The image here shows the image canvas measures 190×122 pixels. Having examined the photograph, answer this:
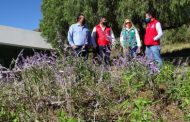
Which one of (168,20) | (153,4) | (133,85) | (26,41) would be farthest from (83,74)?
(26,41)

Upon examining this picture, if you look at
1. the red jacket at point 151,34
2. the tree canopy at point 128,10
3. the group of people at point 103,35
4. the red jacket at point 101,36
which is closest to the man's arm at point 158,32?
the group of people at point 103,35

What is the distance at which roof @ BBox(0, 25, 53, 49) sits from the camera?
33591 mm

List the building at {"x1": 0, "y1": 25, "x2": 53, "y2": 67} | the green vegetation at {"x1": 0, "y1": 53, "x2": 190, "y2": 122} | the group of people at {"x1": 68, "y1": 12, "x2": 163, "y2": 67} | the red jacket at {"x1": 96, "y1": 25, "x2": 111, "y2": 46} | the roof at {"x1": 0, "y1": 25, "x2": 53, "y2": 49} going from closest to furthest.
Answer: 1. the green vegetation at {"x1": 0, "y1": 53, "x2": 190, "y2": 122}
2. the group of people at {"x1": 68, "y1": 12, "x2": 163, "y2": 67}
3. the red jacket at {"x1": 96, "y1": 25, "x2": 111, "y2": 46}
4. the building at {"x1": 0, "y1": 25, "x2": 53, "y2": 67}
5. the roof at {"x1": 0, "y1": 25, "x2": 53, "y2": 49}

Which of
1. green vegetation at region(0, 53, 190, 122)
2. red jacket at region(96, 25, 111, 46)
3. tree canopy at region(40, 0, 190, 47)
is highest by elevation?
tree canopy at region(40, 0, 190, 47)

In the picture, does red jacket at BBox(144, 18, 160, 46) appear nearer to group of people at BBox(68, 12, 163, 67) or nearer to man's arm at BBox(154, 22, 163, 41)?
group of people at BBox(68, 12, 163, 67)

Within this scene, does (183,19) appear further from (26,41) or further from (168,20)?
(26,41)

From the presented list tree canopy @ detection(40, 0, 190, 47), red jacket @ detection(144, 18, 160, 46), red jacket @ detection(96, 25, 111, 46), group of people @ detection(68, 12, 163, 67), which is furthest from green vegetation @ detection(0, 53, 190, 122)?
tree canopy @ detection(40, 0, 190, 47)

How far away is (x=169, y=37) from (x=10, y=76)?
34.7 m

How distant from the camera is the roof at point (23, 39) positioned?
1322 inches

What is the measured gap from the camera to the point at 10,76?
17.1ft

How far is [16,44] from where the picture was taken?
33469 millimetres

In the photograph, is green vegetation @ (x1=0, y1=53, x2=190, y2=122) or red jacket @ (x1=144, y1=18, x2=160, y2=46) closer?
green vegetation @ (x1=0, y1=53, x2=190, y2=122)

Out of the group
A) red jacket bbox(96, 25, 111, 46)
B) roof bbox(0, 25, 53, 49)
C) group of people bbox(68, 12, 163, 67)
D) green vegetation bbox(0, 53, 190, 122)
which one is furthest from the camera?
roof bbox(0, 25, 53, 49)

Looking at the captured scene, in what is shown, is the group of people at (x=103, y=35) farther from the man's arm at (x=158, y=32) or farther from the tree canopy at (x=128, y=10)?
the tree canopy at (x=128, y=10)
